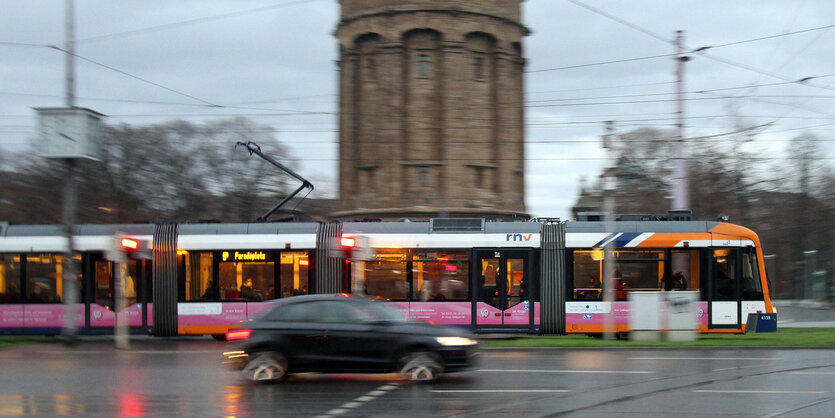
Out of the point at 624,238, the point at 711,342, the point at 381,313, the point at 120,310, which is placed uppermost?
the point at 624,238

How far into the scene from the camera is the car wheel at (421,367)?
1352 centimetres

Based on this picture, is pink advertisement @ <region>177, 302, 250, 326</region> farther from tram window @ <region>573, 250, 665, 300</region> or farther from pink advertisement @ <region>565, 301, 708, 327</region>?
tram window @ <region>573, 250, 665, 300</region>

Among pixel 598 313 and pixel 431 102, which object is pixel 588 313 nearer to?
pixel 598 313

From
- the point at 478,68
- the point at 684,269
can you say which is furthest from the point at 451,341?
the point at 478,68

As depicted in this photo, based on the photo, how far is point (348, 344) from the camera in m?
13.5

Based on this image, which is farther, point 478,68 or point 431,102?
point 478,68

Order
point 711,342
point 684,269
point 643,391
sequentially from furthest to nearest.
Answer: point 684,269 → point 711,342 → point 643,391

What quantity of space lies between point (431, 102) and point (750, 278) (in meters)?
22.3

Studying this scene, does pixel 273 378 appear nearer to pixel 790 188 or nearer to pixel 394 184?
pixel 394 184

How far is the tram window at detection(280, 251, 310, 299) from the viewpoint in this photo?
23.0 m

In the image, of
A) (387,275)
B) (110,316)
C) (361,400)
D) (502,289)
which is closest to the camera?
(361,400)

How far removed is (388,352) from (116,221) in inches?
1703

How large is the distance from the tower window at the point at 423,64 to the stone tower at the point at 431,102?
49mm

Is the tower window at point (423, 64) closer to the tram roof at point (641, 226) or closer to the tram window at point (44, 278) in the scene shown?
the tram roof at point (641, 226)
